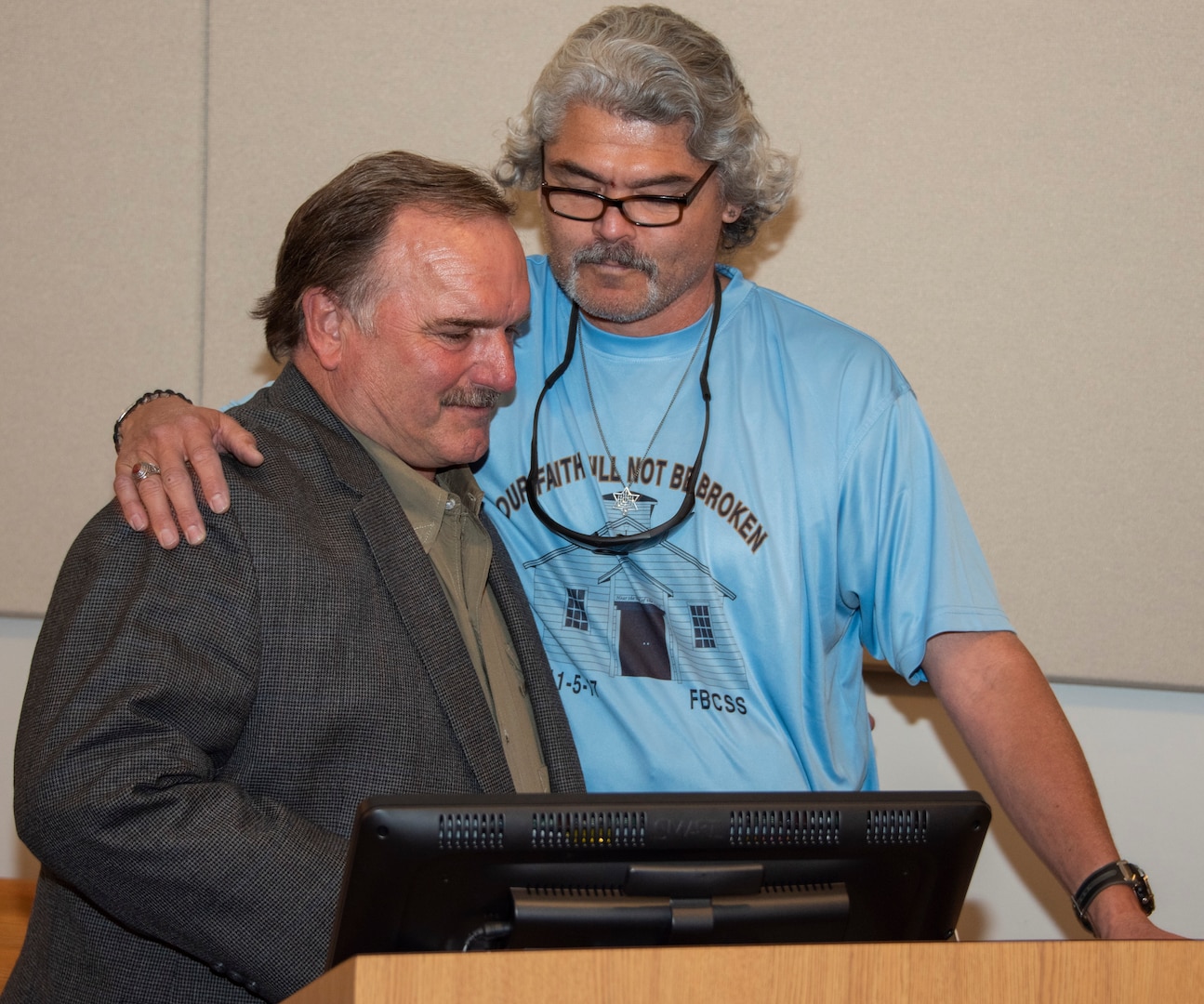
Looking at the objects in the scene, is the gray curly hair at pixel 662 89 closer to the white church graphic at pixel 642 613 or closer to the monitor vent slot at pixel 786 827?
the white church graphic at pixel 642 613

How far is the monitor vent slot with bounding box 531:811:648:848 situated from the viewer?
963 mm

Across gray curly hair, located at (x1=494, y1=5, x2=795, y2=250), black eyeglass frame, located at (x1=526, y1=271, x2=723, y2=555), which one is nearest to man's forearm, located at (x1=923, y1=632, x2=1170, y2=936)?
black eyeglass frame, located at (x1=526, y1=271, x2=723, y2=555)

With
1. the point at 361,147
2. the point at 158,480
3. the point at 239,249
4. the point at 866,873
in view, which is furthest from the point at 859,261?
the point at 866,873

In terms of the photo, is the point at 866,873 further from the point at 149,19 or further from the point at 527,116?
the point at 149,19

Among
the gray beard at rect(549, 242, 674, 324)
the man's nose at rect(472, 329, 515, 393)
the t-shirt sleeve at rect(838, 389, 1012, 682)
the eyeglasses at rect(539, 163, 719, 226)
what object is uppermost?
the eyeglasses at rect(539, 163, 719, 226)

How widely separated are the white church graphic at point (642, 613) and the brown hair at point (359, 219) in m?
0.48

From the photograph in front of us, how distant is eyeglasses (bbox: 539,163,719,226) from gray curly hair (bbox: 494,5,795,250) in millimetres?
91

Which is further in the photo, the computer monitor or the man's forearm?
the man's forearm

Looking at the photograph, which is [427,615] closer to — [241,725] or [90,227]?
[241,725]

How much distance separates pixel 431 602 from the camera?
5.29 ft

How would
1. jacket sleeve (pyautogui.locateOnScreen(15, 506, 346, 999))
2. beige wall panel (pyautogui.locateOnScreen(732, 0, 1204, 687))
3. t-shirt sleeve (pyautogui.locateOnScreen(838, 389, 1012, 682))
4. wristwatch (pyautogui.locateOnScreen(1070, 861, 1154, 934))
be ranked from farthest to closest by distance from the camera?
1. beige wall panel (pyautogui.locateOnScreen(732, 0, 1204, 687))
2. t-shirt sleeve (pyautogui.locateOnScreen(838, 389, 1012, 682))
3. wristwatch (pyautogui.locateOnScreen(1070, 861, 1154, 934))
4. jacket sleeve (pyautogui.locateOnScreen(15, 506, 346, 999))

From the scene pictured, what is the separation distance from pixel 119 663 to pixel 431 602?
402 millimetres

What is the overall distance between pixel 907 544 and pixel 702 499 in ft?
0.99

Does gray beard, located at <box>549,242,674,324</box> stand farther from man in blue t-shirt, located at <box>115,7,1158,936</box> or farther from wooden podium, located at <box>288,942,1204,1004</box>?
wooden podium, located at <box>288,942,1204,1004</box>
